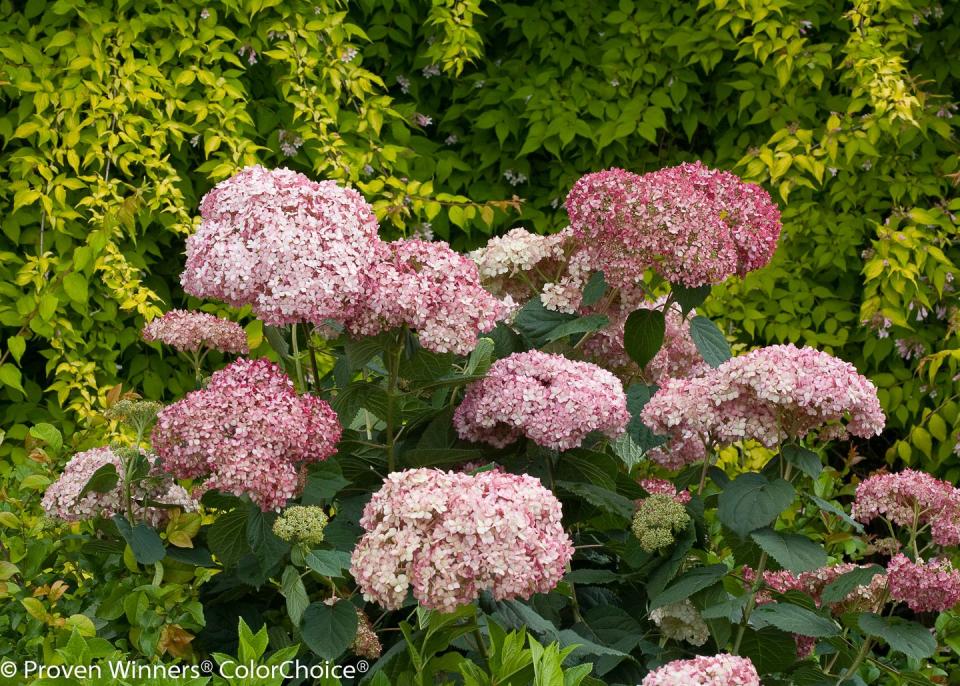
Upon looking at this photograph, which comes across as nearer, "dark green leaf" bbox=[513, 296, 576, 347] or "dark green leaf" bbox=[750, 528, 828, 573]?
"dark green leaf" bbox=[750, 528, 828, 573]

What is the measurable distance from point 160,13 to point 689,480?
290 centimetres

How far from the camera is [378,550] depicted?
1690mm

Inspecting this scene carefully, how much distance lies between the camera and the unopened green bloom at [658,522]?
2094mm

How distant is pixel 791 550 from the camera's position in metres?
2.05

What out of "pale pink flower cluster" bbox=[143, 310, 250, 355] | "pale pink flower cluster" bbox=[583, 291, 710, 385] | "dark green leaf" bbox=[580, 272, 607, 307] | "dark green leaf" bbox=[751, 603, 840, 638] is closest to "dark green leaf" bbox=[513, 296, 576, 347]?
"dark green leaf" bbox=[580, 272, 607, 307]

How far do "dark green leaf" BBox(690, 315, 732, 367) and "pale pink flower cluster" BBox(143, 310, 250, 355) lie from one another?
39.0 inches

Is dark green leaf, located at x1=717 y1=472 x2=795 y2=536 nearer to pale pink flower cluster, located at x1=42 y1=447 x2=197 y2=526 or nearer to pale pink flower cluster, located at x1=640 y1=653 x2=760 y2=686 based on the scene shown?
pale pink flower cluster, located at x1=640 y1=653 x2=760 y2=686

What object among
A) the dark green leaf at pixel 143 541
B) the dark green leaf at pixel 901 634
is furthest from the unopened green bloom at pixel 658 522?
the dark green leaf at pixel 143 541

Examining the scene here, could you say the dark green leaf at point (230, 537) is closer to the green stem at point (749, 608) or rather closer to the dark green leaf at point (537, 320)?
the dark green leaf at point (537, 320)

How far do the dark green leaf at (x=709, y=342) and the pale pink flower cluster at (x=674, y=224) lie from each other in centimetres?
14

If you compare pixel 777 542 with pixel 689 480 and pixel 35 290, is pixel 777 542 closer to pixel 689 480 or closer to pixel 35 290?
pixel 689 480

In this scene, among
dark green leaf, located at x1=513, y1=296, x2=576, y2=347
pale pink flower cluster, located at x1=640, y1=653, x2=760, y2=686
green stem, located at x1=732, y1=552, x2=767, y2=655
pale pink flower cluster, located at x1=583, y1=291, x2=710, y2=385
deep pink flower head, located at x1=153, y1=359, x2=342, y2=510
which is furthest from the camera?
pale pink flower cluster, located at x1=583, y1=291, x2=710, y2=385

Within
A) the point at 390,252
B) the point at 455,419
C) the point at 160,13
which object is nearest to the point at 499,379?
the point at 455,419

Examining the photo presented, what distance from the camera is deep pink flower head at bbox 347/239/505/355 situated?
2061 millimetres
